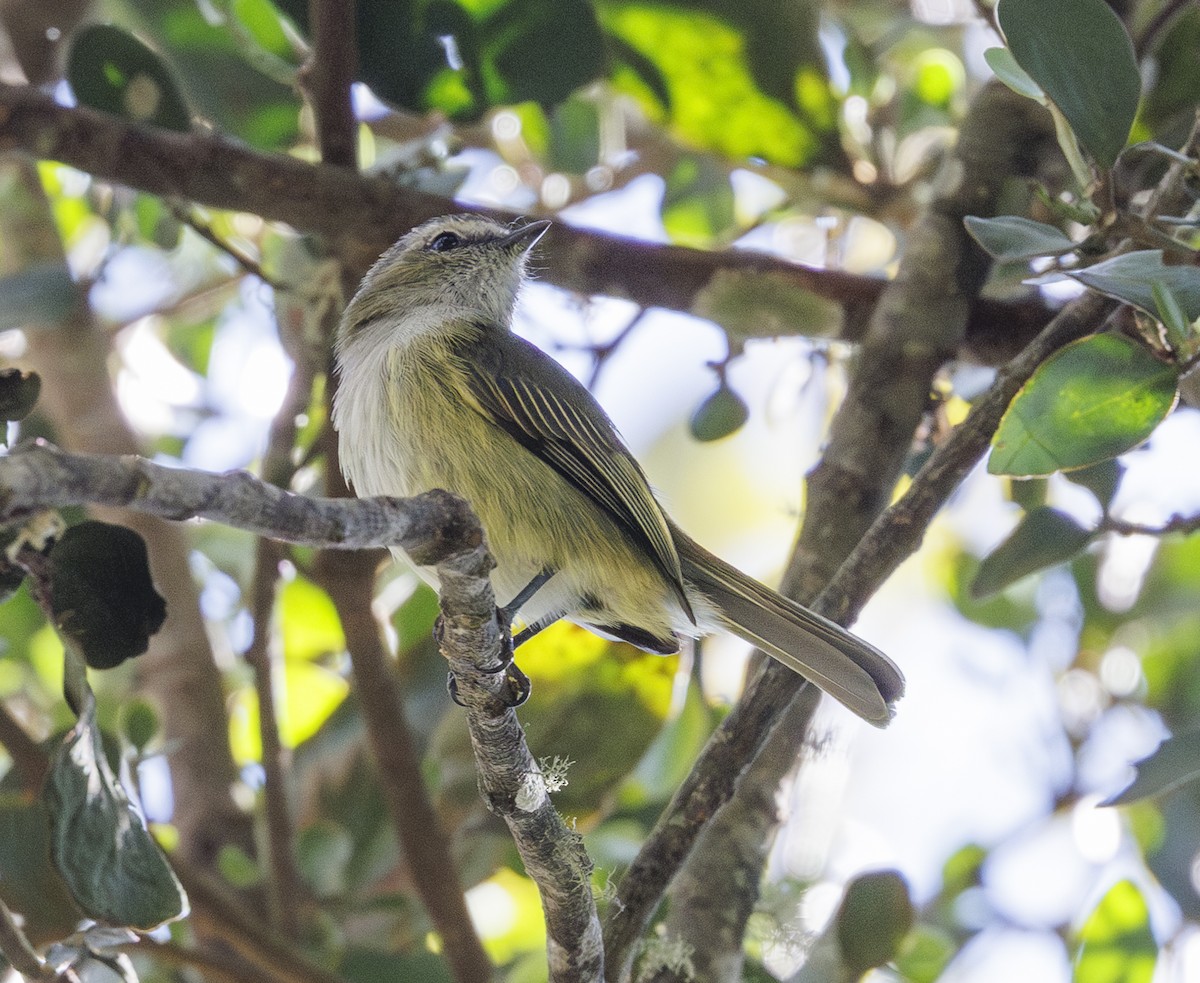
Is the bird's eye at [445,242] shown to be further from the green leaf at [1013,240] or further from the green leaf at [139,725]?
the green leaf at [1013,240]

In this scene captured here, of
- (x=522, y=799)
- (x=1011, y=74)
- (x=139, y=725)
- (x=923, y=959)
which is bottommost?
(x=923, y=959)

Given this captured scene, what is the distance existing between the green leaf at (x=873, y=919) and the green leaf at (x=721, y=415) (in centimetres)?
111

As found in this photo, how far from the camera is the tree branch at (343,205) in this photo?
116 inches

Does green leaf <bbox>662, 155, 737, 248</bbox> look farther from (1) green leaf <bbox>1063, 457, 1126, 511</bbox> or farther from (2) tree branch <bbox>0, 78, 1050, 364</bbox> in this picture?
(1) green leaf <bbox>1063, 457, 1126, 511</bbox>

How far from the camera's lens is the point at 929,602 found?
16.8 feet

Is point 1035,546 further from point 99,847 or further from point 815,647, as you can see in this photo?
point 99,847

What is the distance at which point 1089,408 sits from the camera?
6.23ft

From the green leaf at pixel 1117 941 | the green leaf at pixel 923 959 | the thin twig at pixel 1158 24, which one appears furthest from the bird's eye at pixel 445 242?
the green leaf at pixel 1117 941

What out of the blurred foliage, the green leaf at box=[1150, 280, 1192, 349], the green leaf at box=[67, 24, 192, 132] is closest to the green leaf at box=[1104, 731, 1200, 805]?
the blurred foliage

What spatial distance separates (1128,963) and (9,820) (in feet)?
7.58

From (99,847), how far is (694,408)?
1.84m

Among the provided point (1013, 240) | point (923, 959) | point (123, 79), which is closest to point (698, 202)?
point (123, 79)

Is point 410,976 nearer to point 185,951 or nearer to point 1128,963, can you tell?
point 185,951

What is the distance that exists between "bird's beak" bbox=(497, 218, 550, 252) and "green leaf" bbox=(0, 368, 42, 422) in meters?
1.48
